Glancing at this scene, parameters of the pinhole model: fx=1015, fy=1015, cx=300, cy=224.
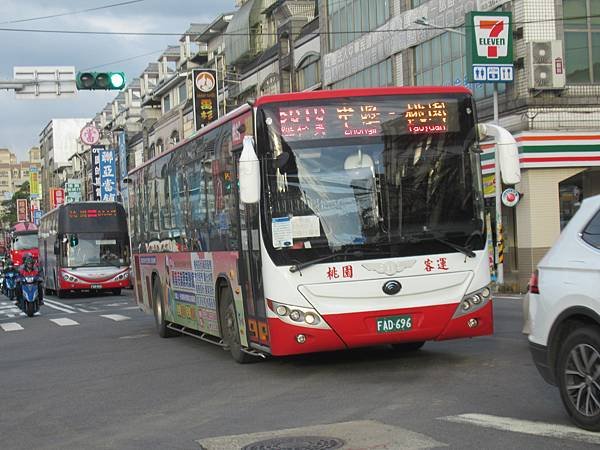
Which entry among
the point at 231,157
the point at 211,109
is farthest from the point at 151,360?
the point at 211,109

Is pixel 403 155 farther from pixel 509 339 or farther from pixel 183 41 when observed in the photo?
pixel 183 41

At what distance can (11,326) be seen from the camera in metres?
23.1

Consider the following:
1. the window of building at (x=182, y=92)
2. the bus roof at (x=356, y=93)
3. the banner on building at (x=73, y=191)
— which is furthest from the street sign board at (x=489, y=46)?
the banner on building at (x=73, y=191)

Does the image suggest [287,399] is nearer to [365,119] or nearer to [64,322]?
[365,119]

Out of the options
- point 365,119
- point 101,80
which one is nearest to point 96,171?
point 101,80

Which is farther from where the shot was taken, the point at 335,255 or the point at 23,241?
the point at 23,241

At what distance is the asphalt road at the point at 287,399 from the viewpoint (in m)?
7.59

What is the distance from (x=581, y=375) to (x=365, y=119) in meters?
4.56

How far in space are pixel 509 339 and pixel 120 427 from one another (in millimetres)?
6525

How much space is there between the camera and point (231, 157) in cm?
1207

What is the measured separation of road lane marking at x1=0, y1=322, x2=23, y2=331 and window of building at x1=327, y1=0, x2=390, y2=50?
21290 mm

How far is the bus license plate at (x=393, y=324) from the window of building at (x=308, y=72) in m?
36.9

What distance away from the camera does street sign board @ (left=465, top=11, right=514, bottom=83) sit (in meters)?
29.5

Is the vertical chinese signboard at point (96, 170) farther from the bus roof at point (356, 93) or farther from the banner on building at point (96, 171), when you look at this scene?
the bus roof at point (356, 93)
